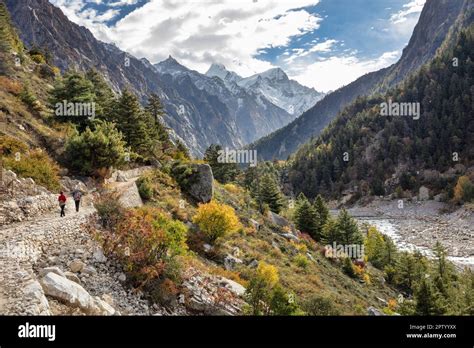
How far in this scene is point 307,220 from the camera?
54531mm

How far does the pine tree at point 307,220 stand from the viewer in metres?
54.1

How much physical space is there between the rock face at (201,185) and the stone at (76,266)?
19078mm

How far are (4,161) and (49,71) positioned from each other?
4021 cm

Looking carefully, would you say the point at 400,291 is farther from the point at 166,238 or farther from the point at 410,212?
the point at 410,212

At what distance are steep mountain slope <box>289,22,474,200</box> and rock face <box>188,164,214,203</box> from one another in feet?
355

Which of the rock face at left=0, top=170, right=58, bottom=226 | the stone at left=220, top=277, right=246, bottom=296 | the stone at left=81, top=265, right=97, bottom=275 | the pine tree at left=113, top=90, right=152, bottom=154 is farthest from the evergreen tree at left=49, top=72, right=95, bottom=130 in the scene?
the stone at left=220, top=277, right=246, bottom=296

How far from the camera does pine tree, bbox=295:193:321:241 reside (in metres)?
54.1

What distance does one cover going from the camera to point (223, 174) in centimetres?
6738

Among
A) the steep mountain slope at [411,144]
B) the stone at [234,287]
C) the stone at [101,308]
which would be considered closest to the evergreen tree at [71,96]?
the stone at [234,287]

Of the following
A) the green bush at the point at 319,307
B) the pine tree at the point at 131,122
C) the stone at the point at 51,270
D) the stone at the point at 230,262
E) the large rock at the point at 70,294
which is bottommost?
the green bush at the point at 319,307

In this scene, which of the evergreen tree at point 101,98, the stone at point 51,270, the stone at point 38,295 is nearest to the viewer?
the stone at point 38,295

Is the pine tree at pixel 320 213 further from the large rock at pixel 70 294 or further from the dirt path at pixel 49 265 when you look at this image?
the large rock at pixel 70 294
